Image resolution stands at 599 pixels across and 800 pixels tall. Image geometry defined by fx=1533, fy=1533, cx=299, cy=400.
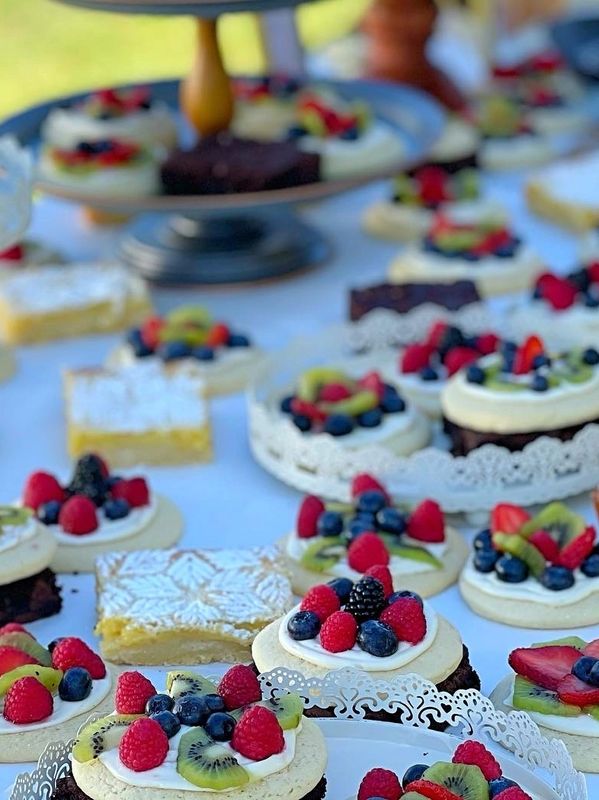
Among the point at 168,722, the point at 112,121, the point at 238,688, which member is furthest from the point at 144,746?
the point at 112,121

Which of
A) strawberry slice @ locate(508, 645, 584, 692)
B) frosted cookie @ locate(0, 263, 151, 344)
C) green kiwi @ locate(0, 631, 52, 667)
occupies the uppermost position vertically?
green kiwi @ locate(0, 631, 52, 667)

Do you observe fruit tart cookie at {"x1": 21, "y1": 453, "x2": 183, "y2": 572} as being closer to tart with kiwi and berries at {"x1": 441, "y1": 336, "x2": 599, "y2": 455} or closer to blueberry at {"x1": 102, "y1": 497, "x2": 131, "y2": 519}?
blueberry at {"x1": 102, "y1": 497, "x2": 131, "y2": 519}

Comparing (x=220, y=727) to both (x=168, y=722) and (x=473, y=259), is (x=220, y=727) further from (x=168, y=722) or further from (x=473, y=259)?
(x=473, y=259)

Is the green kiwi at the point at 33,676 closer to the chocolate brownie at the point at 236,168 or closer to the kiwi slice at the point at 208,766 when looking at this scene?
the kiwi slice at the point at 208,766

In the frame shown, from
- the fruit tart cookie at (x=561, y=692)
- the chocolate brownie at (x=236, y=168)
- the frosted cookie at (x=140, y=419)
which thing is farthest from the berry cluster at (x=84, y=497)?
the chocolate brownie at (x=236, y=168)

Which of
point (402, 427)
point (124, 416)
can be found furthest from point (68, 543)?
point (402, 427)

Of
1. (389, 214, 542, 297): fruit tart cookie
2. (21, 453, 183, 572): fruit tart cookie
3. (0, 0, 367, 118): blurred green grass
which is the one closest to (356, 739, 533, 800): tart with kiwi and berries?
(21, 453, 183, 572): fruit tart cookie
